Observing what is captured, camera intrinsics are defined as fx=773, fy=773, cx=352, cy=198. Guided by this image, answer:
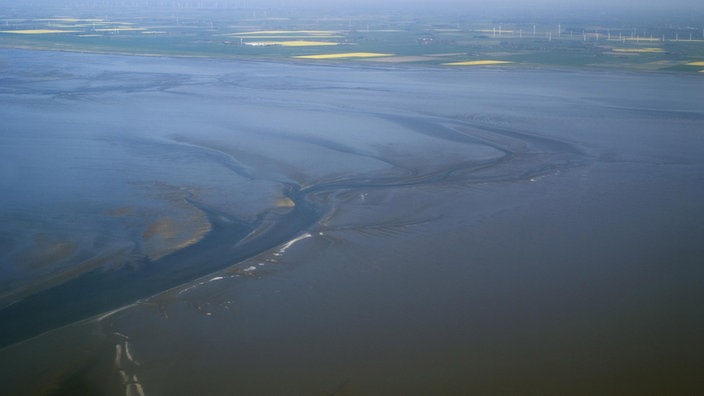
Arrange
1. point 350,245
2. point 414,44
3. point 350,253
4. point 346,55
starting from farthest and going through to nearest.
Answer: point 414,44, point 346,55, point 350,245, point 350,253

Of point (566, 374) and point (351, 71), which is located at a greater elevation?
point (351, 71)

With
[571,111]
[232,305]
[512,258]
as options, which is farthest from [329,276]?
[571,111]

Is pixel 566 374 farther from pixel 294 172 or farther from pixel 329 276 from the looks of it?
pixel 294 172

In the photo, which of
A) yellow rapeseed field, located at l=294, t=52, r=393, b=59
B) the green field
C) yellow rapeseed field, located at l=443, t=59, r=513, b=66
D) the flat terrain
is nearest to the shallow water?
the flat terrain

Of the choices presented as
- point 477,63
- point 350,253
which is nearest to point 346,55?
point 477,63

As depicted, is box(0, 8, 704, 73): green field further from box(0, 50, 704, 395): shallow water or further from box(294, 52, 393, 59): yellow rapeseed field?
box(0, 50, 704, 395): shallow water

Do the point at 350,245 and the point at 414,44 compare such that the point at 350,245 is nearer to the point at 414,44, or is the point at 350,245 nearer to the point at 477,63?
the point at 477,63

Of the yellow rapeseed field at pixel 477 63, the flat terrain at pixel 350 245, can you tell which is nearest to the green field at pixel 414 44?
the yellow rapeseed field at pixel 477 63

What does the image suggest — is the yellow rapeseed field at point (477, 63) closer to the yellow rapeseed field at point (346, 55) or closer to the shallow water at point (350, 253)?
the yellow rapeseed field at point (346, 55)
